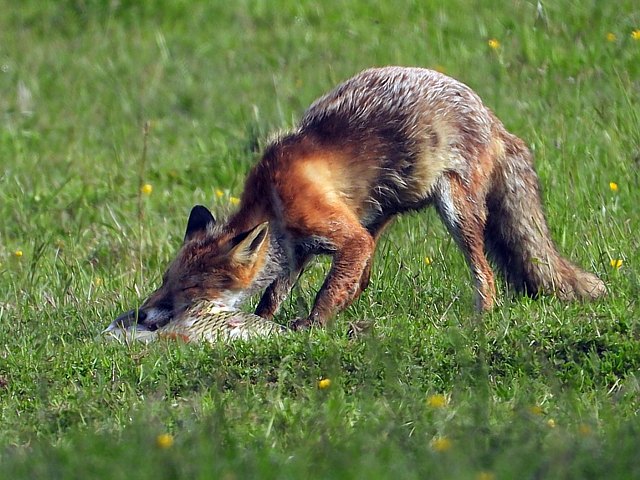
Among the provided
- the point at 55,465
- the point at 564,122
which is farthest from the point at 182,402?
the point at 564,122

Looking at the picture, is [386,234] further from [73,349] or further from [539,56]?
[539,56]

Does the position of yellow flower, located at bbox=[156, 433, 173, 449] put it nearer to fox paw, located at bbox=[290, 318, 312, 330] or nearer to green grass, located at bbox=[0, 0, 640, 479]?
green grass, located at bbox=[0, 0, 640, 479]

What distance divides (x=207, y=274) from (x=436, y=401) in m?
1.89

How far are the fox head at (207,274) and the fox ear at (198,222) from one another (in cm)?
1

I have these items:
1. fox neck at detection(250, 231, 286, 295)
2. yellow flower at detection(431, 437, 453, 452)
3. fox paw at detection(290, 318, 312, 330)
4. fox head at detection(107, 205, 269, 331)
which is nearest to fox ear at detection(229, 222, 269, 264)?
fox head at detection(107, 205, 269, 331)

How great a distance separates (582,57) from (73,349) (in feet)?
20.8

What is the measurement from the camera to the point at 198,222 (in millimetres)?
6488

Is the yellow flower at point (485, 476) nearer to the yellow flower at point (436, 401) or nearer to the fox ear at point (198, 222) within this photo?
the yellow flower at point (436, 401)

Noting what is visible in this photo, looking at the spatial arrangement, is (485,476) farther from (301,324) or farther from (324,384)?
(301,324)

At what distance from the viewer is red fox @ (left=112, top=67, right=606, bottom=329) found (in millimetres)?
6262

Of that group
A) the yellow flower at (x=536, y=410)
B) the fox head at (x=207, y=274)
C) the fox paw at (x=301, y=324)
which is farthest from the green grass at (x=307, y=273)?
the fox head at (x=207, y=274)

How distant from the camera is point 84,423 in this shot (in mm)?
4867

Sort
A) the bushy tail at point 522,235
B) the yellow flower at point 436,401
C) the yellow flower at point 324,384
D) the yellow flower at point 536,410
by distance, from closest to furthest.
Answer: the yellow flower at point 536,410 < the yellow flower at point 436,401 < the yellow flower at point 324,384 < the bushy tail at point 522,235

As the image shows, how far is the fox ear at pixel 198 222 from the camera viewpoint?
21.2 ft
